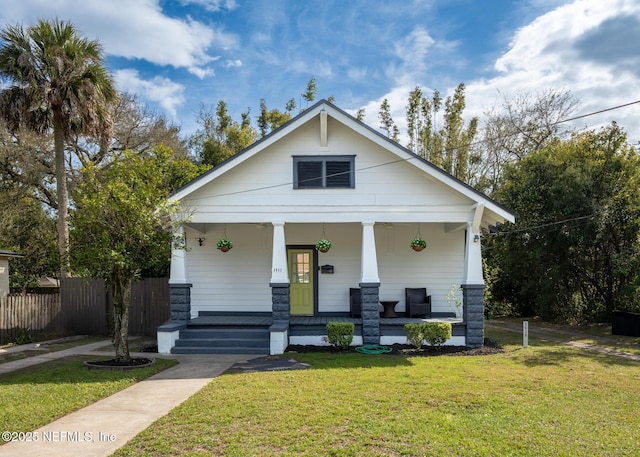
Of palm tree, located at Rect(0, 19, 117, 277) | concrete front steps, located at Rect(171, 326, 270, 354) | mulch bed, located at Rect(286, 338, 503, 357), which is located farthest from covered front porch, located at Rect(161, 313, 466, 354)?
palm tree, located at Rect(0, 19, 117, 277)

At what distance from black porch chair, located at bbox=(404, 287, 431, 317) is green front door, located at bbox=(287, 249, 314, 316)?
9.79 feet

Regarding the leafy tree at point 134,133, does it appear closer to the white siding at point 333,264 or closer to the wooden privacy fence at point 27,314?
the wooden privacy fence at point 27,314

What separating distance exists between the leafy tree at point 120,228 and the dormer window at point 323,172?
4.01 metres

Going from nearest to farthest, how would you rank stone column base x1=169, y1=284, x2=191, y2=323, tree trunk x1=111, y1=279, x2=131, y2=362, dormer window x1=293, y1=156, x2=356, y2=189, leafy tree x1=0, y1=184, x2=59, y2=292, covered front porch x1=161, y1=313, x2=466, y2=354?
tree trunk x1=111, y1=279, x2=131, y2=362 < covered front porch x1=161, y1=313, x2=466, y2=354 < stone column base x1=169, y1=284, x2=191, y2=323 < dormer window x1=293, y1=156, x2=356, y2=189 < leafy tree x1=0, y1=184, x2=59, y2=292

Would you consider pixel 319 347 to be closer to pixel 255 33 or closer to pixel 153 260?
pixel 153 260

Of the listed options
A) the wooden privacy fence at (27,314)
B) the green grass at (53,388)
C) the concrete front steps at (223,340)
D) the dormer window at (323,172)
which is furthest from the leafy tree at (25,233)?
the dormer window at (323,172)

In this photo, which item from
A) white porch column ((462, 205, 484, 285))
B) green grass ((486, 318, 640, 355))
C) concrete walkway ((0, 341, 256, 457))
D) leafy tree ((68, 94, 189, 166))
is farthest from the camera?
leafy tree ((68, 94, 189, 166))

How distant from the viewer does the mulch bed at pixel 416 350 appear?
11.0 meters

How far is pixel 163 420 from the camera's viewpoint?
19.2 feet

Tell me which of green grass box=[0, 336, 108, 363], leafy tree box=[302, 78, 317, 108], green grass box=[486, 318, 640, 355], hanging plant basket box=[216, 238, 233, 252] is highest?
leafy tree box=[302, 78, 317, 108]

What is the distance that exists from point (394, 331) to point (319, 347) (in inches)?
80.5

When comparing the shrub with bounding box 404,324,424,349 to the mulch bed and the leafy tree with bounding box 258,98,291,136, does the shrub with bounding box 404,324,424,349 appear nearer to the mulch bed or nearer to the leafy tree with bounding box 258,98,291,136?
the mulch bed

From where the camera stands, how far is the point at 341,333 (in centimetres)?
1134

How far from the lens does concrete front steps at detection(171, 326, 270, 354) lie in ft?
37.4
